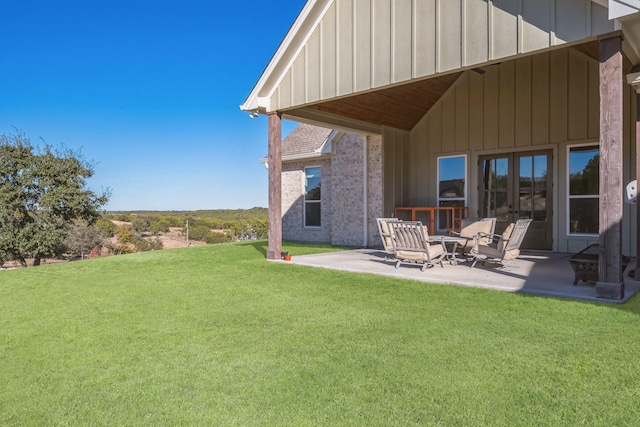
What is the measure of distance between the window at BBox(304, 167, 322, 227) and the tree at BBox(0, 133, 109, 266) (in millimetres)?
11149

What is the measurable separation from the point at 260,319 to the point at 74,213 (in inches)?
713

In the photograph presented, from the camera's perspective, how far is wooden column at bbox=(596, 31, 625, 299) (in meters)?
4.89

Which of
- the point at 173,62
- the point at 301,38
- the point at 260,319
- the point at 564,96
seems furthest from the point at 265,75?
the point at 173,62

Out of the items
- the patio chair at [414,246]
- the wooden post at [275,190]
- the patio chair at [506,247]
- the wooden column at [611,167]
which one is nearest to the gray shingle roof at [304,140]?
the wooden post at [275,190]

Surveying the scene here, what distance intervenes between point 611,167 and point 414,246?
328cm

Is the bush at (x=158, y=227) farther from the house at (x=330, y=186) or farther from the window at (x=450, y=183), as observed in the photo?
the window at (x=450, y=183)

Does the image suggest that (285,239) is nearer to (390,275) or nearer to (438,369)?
(390,275)

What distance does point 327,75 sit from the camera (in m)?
8.02

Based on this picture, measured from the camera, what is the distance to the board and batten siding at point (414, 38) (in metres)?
5.36

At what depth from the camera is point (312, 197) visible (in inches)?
565

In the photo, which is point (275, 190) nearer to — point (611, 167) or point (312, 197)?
point (312, 197)

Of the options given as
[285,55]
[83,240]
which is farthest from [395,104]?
[83,240]

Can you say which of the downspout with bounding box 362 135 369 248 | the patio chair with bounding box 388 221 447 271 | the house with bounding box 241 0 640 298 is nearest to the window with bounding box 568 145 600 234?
the house with bounding box 241 0 640 298

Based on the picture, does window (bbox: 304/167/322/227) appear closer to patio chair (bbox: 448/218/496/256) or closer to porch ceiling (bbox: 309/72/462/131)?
porch ceiling (bbox: 309/72/462/131)
